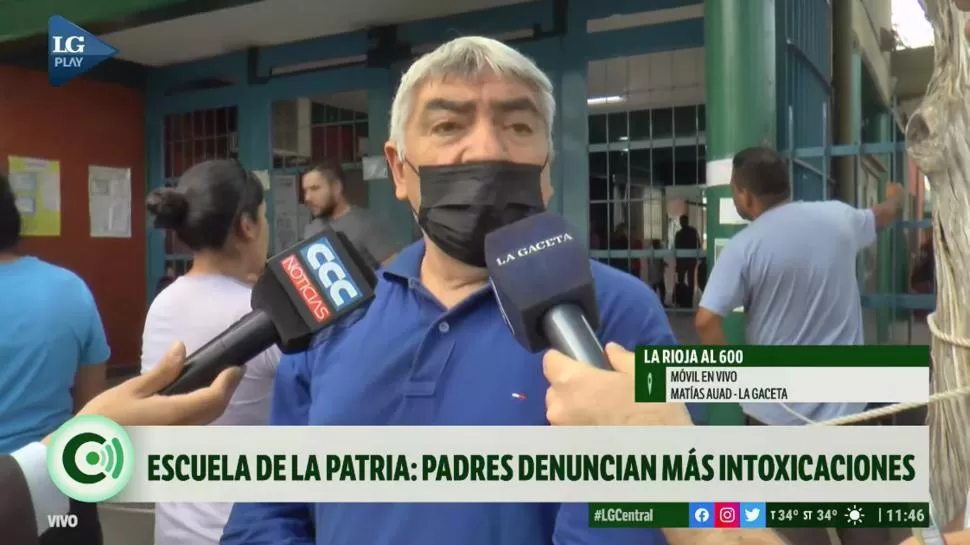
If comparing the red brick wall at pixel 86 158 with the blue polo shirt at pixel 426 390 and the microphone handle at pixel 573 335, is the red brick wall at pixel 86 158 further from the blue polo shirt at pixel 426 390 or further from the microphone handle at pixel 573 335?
the microphone handle at pixel 573 335

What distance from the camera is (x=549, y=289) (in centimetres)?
51

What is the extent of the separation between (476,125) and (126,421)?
44 cm

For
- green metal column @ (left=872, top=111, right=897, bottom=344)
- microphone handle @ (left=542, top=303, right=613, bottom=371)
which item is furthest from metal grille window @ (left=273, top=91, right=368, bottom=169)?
green metal column @ (left=872, top=111, right=897, bottom=344)

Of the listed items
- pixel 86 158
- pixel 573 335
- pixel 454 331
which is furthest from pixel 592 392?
pixel 86 158

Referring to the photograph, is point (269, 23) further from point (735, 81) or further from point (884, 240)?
point (884, 240)

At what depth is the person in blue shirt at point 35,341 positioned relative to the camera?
89 cm

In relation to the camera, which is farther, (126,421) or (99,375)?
(99,375)

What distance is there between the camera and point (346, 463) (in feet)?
2.30

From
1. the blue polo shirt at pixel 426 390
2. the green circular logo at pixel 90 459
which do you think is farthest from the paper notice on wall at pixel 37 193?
the blue polo shirt at pixel 426 390

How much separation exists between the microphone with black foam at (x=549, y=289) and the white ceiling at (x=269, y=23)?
1.75 ft

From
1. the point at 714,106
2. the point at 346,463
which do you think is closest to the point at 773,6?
the point at 714,106

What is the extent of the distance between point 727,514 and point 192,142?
2.82ft

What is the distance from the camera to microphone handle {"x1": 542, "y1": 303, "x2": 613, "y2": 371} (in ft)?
1.48

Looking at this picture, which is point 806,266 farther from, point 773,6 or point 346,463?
point 346,463
